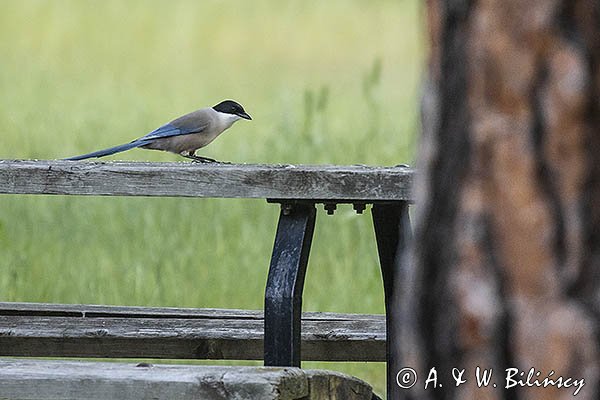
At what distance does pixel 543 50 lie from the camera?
1474 millimetres

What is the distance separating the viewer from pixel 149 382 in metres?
2.42

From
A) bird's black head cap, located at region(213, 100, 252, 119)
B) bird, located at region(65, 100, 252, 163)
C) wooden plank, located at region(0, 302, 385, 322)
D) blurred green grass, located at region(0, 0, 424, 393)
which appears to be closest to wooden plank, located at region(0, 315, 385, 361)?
wooden plank, located at region(0, 302, 385, 322)

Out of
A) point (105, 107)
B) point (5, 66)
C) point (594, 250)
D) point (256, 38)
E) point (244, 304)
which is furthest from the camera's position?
point (256, 38)

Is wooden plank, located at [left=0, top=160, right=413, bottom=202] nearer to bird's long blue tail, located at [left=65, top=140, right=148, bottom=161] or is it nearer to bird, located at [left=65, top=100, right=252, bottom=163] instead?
bird's long blue tail, located at [left=65, top=140, right=148, bottom=161]

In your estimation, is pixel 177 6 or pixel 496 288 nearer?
pixel 496 288

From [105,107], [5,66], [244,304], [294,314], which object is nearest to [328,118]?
[105,107]

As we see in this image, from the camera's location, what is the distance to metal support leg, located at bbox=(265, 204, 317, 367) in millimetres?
2980

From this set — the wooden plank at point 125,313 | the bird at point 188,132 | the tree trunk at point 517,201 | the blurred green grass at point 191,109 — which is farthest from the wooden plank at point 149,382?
the bird at point 188,132

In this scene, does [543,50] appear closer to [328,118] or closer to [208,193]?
[208,193]

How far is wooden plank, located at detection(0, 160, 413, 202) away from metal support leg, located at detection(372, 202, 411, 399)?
0.46m

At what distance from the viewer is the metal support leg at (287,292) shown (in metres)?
2.98

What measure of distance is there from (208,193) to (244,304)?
2.93 metres

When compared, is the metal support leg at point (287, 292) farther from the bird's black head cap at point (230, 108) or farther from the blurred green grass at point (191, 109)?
the bird's black head cap at point (230, 108)

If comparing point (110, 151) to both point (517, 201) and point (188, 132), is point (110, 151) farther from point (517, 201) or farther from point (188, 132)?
point (517, 201)
